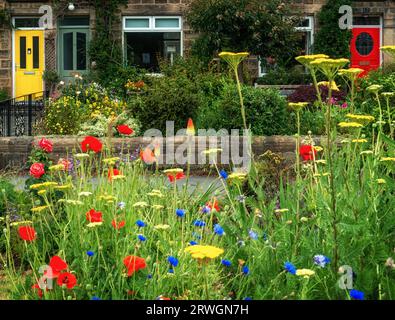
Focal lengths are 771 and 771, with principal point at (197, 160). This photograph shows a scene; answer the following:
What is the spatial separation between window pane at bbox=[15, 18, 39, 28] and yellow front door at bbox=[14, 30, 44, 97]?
159mm

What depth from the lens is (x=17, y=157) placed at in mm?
11008

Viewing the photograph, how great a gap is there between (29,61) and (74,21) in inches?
73.7

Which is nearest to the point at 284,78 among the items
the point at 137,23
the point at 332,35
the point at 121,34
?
the point at 332,35

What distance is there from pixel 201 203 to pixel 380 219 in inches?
77.9

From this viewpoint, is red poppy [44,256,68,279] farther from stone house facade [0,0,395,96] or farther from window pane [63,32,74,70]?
window pane [63,32,74,70]

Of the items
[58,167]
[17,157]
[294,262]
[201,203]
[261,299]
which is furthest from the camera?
[17,157]

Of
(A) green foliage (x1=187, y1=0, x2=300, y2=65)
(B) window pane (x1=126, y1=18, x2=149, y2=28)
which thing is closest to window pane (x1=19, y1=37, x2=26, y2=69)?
(B) window pane (x1=126, y1=18, x2=149, y2=28)

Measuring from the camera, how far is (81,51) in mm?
23906

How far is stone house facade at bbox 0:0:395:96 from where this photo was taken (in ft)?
77.2

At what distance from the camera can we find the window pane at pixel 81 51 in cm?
2394

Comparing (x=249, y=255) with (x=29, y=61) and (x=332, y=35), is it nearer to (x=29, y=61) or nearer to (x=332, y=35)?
(x=332, y=35)

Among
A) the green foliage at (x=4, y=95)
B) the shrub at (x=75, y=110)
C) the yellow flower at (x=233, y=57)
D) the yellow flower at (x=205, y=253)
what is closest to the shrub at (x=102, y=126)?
the shrub at (x=75, y=110)
